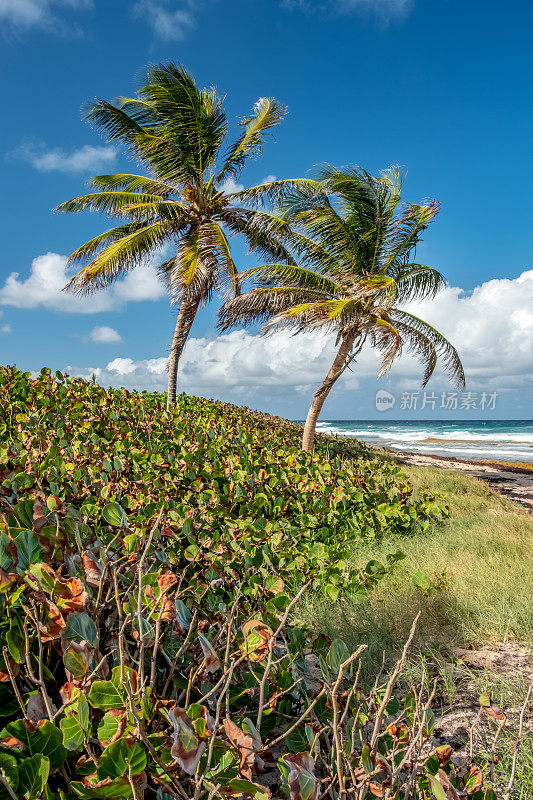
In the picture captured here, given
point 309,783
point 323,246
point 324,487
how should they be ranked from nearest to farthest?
point 309,783 → point 324,487 → point 323,246

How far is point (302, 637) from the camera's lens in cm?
170

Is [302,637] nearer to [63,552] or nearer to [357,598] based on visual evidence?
[63,552]

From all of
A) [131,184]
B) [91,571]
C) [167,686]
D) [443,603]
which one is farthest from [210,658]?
[131,184]

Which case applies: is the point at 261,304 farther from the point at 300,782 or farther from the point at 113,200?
the point at 300,782

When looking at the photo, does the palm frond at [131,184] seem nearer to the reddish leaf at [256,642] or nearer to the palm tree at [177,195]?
the palm tree at [177,195]

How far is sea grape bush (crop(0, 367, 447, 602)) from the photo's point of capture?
9.92ft

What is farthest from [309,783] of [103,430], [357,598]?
[103,430]

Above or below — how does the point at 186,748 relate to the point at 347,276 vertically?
below

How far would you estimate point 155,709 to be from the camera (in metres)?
1.12

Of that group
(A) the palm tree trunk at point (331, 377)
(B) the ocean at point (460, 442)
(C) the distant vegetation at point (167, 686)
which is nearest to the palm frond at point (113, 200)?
(A) the palm tree trunk at point (331, 377)

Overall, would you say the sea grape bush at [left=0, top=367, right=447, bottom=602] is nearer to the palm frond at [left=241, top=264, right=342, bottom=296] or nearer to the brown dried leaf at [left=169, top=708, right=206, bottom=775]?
the brown dried leaf at [left=169, top=708, right=206, bottom=775]

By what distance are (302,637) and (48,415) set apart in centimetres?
511

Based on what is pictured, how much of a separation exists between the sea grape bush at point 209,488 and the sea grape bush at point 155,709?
411 millimetres

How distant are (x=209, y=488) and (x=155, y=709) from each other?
3.64m
